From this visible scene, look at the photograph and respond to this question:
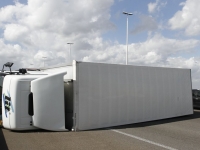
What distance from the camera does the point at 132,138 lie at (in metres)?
8.28

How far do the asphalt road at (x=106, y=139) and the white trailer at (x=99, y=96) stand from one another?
0.64 m

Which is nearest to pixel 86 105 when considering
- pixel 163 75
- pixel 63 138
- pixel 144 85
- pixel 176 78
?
pixel 63 138

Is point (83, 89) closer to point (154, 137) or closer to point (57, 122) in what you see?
point (57, 122)

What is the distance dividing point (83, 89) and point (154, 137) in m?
3.24

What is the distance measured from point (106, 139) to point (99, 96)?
2.41 m

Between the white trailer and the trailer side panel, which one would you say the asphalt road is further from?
the trailer side panel

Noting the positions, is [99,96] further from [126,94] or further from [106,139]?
[106,139]

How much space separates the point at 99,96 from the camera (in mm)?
10102

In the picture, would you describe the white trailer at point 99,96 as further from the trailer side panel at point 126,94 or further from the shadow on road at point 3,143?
the shadow on road at point 3,143

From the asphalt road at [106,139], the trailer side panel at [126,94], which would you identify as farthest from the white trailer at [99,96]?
the asphalt road at [106,139]

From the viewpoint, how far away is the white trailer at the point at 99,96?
899 cm

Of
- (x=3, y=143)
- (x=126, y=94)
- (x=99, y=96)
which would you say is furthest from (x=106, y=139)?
(x=126, y=94)

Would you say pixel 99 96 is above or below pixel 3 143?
above

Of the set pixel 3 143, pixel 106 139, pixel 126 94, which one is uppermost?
pixel 126 94
